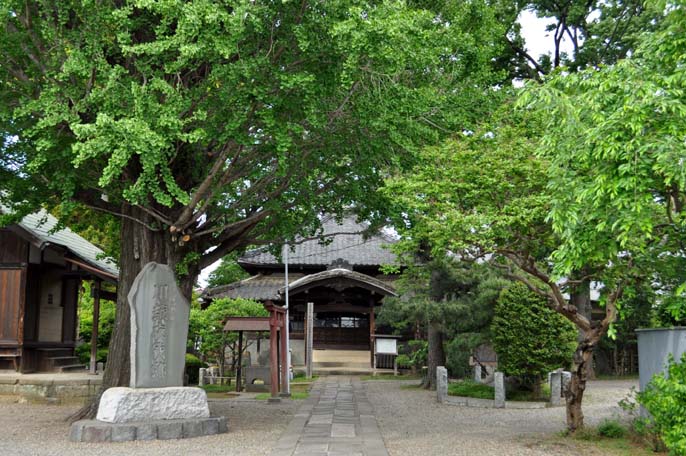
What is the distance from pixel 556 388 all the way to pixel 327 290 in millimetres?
13775

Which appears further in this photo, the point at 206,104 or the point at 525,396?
the point at 525,396

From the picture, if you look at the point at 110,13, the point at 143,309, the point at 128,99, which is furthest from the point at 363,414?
the point at 110,13

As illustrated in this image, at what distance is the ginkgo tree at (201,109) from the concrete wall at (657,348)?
459 cm

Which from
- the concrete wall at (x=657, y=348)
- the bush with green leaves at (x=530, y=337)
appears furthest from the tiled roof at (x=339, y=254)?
the concrete wall at (x=657, y=348)

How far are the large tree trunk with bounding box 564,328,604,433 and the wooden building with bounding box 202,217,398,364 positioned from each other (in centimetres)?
1591

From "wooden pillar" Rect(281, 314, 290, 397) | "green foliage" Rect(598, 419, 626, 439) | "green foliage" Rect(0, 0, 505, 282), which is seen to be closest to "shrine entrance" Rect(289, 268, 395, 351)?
"wooden pillar" Rect(281, 314, 290, 397)

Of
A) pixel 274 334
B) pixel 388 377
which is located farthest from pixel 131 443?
pixel 388 377

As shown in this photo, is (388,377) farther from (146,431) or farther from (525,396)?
(146,431)

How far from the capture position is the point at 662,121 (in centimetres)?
605

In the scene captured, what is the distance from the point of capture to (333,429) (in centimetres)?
1084

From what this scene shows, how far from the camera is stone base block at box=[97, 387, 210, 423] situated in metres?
9.66

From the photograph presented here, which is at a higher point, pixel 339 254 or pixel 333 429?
pixel 339 254

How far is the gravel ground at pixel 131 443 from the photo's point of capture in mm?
8609

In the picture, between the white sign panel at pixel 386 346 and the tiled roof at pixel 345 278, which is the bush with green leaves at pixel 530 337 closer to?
the white sign panel at pixel 386 346
